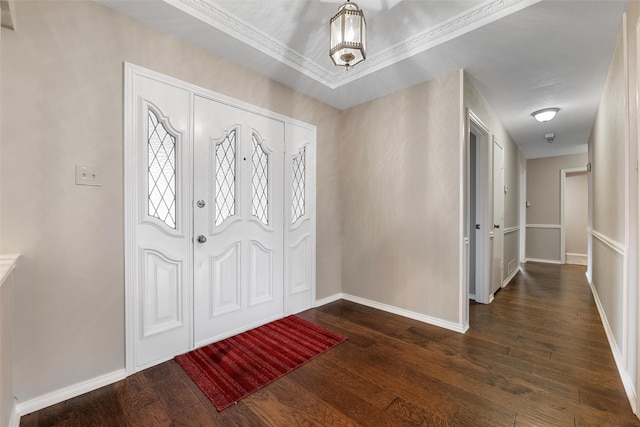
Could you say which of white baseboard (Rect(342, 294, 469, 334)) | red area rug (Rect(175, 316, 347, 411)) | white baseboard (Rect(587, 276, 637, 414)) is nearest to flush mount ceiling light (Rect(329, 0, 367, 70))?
red area rug (Rect(175, 316, 347, 411))

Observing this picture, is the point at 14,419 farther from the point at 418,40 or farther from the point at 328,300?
the point at 418,40

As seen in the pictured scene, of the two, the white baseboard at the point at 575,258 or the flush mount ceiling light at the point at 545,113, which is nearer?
the flush mount ceiling light at the point at 545,113

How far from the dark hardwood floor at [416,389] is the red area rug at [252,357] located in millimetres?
68

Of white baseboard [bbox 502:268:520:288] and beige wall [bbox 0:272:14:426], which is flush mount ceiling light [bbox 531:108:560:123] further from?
beige wall [bbox 0:272:14:426]

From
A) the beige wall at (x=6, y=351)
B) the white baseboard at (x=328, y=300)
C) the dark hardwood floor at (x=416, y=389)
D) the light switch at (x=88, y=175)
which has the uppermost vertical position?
the light switch at (x=88, y=175)

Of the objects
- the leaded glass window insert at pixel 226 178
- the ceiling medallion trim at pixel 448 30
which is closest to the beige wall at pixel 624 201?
the ceiling medallion trim at pixel 448 30

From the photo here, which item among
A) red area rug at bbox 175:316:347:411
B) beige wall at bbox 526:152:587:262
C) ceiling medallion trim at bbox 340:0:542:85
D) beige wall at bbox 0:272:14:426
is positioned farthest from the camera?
beige wall at bbox 526:152:587:262

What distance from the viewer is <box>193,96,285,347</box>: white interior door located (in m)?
2.23

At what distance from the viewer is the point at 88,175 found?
1.69 m

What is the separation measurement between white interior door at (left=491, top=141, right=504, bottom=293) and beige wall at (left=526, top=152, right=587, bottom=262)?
3175mm

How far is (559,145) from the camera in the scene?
5250 millimetres

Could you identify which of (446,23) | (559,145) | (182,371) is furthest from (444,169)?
(559,145)

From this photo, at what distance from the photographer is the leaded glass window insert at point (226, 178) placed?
7.75 feet

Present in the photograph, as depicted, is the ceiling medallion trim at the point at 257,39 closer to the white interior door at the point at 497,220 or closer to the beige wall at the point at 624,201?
the beige wall at the point at 624,201
